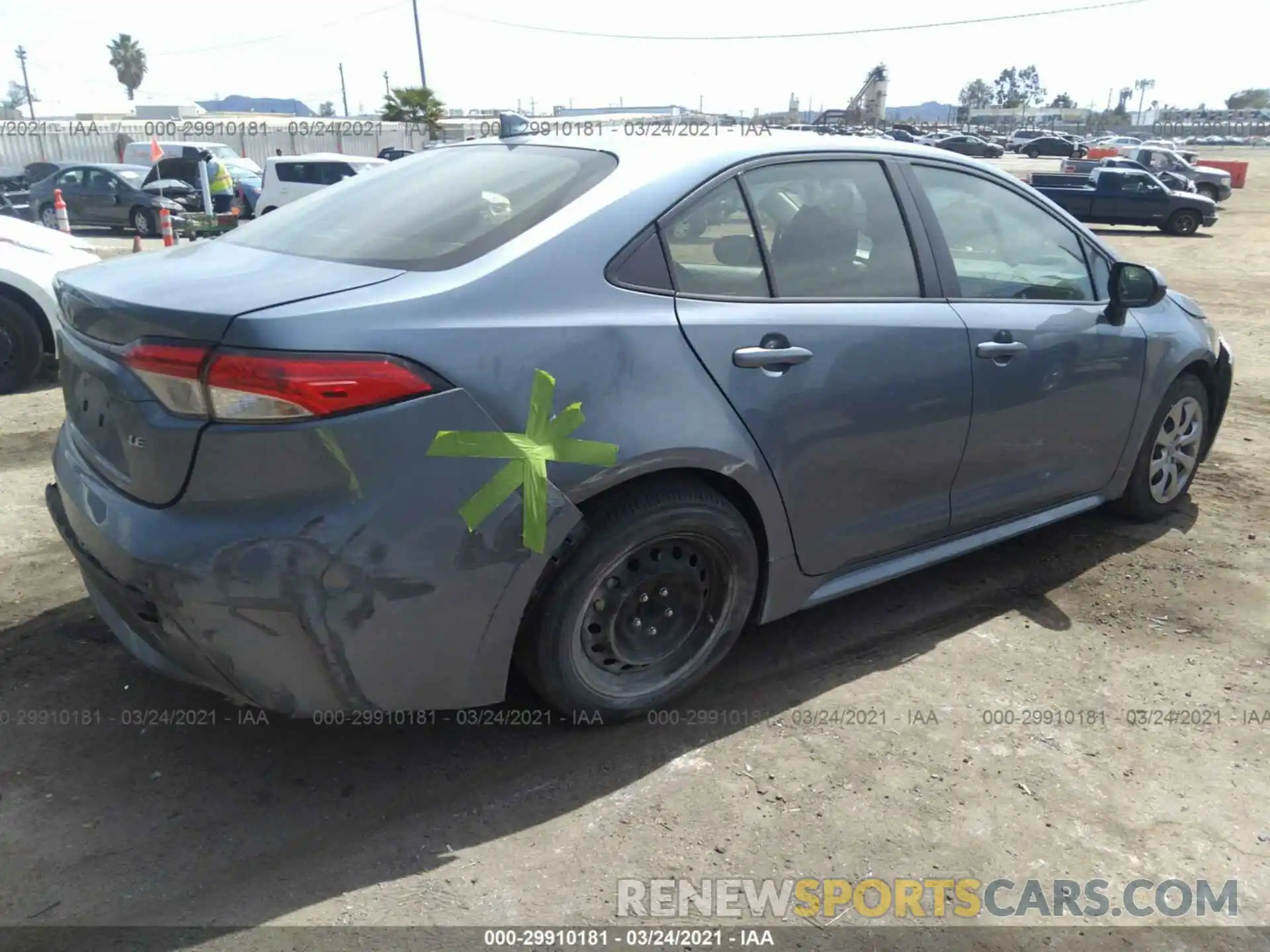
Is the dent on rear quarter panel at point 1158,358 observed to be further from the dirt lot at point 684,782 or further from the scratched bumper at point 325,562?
the scratched bumper at point 325,562

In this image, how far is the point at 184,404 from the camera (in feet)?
7.42

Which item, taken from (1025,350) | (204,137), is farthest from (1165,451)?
(204,137)

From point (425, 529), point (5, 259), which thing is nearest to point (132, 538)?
point (425, 529)

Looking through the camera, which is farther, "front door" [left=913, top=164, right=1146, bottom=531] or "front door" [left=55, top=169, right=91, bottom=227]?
"front door" [left=55, top=169, right=91, bottom=227]

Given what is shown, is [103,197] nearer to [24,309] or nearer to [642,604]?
[24,309]

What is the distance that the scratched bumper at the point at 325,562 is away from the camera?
2240 mm

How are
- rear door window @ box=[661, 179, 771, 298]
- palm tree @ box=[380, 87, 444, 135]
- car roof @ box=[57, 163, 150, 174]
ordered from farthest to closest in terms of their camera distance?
1. palm tree @ box=[380, 87, 444, 135]
2. car roof @ box=[57, 163, 150, 174]
3. rear door window @ box=[661, 179, 771, 298]

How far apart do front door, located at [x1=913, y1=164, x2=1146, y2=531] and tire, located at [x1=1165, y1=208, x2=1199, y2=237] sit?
72.7ft

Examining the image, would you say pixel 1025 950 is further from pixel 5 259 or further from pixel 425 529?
pixel 5 259

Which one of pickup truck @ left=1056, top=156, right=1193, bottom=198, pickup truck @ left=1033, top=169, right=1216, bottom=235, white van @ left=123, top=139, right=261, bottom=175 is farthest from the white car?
pickup truck @ left=1056, top=156, right=1193, bottom=198

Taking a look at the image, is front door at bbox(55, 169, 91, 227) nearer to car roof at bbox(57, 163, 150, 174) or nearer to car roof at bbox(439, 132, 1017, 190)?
car roof at bbox(57, 163, 150, 174)

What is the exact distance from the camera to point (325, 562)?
2250 mm

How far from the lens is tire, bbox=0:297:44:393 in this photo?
258 inches

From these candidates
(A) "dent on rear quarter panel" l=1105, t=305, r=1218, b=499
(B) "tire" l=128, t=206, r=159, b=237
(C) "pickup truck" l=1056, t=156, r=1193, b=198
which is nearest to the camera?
(A) "dent on rear quarter panel" l=1105, t=305, r=1218, b=499
